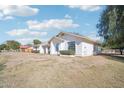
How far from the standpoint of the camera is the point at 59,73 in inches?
257

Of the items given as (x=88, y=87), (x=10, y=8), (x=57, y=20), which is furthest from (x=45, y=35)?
Result: (x=88, y=87)

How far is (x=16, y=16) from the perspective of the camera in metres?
6.94

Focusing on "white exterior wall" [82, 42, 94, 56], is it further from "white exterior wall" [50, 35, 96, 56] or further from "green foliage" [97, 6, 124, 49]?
"green foliage" [97, 6, 124, 49]

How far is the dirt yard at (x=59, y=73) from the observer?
5980 mm

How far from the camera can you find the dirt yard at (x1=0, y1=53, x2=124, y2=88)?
5980mm

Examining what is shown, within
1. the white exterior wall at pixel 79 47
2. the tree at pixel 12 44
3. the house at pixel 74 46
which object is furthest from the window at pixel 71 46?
the tree at pixel 12 44

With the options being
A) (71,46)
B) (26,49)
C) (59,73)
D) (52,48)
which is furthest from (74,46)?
(59,73)

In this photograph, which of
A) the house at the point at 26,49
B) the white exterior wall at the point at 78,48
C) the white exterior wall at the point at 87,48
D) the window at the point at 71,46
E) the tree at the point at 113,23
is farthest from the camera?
the white exterior wall at the point at 87,48

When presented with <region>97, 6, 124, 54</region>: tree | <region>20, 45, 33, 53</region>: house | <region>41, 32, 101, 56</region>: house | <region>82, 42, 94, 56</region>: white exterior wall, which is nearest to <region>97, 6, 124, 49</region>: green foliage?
<region>97, 6, 124, 54</region>: tree

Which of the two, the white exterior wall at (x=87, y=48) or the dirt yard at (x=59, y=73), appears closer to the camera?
the dirt yard at (x=59, y=73)

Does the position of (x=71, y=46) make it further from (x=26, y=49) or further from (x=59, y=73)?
(x=59, y=73)

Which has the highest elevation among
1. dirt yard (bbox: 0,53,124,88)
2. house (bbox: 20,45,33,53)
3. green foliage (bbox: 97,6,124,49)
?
green foliage (bbox: 97,6,124,49)

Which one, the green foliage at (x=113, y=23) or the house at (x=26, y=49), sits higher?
the green foliage at (x=113, y=23)

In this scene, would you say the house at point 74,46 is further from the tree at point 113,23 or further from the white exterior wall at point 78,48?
the tree at point 113,23
